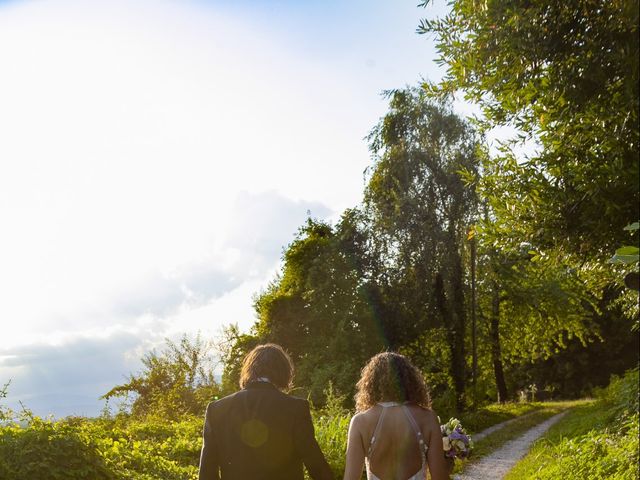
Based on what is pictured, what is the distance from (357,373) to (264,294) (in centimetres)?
763

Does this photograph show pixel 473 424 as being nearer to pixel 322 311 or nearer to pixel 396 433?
pixel 322 311

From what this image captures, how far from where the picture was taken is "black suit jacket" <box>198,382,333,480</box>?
4418 millimetres

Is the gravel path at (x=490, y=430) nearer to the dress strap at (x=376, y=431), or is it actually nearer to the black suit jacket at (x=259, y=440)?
the dress strap at (x=376, y=431)

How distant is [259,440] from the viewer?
4.45 metres

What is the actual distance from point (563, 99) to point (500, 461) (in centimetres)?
1037

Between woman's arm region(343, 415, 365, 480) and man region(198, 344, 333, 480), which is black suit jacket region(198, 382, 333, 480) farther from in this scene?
woman's arm region(343, 415, 365, 480)

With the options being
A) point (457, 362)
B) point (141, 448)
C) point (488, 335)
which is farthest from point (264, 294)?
point (141, 448)

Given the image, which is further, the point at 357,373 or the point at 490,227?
the point at 357,373

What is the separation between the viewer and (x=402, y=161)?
80.3 feet

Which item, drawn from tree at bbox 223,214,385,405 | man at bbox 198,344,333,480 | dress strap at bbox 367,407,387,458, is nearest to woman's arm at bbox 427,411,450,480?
dress strap at bbox 367,407,387,458

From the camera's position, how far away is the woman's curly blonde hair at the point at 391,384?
5176 mm

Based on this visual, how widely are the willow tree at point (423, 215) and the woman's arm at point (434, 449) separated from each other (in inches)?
750

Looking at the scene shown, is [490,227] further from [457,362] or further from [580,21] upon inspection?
[457,362]

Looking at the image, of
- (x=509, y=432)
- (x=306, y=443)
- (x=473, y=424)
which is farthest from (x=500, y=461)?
(x=306, y=443)
